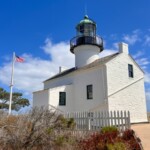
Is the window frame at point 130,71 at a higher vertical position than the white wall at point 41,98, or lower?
higher

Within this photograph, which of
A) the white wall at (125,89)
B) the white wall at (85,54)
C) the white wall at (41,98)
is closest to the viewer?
the white wall at (125,89)

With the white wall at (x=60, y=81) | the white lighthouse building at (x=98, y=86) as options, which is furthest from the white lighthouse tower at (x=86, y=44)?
the white wall at (x=60, y=81)

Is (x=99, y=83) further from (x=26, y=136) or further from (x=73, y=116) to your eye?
(x=26, y=136)

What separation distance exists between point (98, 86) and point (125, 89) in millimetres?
2596

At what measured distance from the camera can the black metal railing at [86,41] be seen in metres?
22.3

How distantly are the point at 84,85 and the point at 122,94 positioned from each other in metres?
3.61

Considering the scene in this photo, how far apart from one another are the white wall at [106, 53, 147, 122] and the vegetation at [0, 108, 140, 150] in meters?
9.87

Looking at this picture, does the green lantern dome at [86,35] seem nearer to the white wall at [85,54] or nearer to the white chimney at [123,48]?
the white wall at [85,54]

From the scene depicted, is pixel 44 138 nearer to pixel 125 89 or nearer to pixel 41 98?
pixel 125 89

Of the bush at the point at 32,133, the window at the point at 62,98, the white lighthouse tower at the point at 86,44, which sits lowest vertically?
the bush at the point at 32,133

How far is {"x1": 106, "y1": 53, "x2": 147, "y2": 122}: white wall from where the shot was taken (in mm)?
17672

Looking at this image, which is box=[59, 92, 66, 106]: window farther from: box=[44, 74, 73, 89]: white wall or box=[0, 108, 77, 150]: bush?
box=[0, 108, 77, 150]: bush

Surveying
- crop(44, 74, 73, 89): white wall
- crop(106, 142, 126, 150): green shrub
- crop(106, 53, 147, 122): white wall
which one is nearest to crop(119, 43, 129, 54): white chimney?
crop(106, 53, 147, 122): white wall

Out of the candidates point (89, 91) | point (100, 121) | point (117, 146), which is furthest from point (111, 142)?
point (89, 91)
